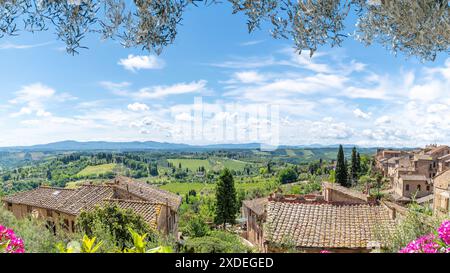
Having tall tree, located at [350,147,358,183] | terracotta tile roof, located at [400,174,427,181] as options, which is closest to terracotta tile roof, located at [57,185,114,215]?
tall tree, located at [350,147,358,183]

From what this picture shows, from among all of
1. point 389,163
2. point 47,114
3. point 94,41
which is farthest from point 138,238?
point 389,163

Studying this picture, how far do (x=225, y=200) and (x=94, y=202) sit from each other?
4891mm

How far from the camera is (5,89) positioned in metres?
2.12

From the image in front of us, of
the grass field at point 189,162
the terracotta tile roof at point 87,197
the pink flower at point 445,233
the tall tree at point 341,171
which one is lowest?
the tall tree at point 341,171

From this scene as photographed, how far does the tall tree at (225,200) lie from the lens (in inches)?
476

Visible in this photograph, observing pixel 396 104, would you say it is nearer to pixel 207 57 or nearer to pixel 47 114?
pixel 207 57

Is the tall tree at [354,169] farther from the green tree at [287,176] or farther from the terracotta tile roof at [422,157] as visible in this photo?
the green tree at [287,176]

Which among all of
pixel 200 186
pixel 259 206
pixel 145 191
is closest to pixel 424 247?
pixel 259 206

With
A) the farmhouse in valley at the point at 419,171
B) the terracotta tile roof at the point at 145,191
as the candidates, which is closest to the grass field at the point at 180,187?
the terracotta tile roof at the point at 145,191

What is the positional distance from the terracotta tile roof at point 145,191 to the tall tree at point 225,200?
156 cm

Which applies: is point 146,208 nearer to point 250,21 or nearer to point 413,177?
point 250,21

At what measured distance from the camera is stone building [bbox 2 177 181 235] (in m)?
7.55

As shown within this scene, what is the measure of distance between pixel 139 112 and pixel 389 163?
36098 millimetres
